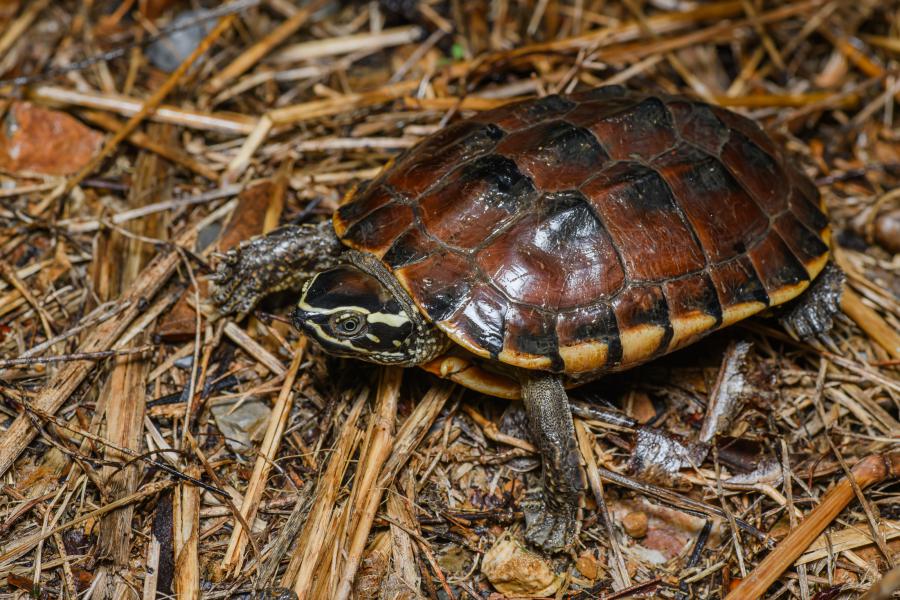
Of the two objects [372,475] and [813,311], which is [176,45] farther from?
[813,311]

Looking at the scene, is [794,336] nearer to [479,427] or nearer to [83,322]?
[479,427]

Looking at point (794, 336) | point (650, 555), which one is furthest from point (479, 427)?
point (794, 336)

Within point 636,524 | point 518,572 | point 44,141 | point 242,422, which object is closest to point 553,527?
point 518,572

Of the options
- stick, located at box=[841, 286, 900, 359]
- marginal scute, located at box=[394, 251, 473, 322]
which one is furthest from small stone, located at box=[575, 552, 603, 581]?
stick, located at box=[841, 286, 900, 359]

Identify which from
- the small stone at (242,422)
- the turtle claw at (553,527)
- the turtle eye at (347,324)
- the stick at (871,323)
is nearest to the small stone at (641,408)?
the turtle claw at (553,527)

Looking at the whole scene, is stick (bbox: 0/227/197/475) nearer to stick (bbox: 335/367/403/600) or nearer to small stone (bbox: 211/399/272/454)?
small stone (bbox: 211/399/272/454)

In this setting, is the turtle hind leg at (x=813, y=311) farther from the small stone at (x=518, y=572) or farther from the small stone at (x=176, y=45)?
→ the small stone at (x=176, y=45)
